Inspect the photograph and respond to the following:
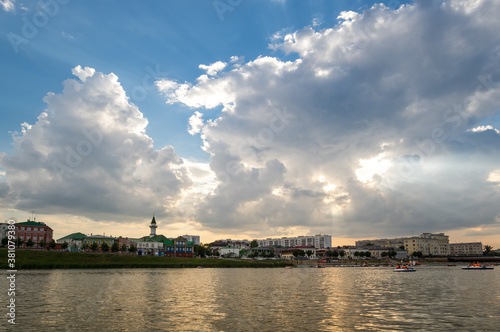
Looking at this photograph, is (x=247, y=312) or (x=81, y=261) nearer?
(x=247, y=312)

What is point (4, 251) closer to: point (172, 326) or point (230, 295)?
point (230, 295)

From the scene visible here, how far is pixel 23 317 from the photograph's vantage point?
Answer: 37.6 m

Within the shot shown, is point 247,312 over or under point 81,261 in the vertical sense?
over

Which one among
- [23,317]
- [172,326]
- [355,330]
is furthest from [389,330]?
[23,317]

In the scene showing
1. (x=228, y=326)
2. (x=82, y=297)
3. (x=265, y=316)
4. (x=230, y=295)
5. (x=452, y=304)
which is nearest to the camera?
(x=228, y=326)

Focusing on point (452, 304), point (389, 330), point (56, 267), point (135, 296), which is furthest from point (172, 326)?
point (56, 267)

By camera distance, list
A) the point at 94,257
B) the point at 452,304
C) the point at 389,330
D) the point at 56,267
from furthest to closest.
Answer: the point at 94,257 < the point at 56,267 < the point at 452,304 < the point at 389,330

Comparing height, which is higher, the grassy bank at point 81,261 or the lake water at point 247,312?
the lake water at point 247,312

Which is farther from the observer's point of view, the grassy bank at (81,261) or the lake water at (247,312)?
the grassy bank at (81,261)

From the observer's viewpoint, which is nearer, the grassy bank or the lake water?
the lake water

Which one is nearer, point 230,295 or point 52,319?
point 52,319

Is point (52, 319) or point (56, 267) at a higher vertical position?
point (52, 319)

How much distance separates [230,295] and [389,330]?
106 feet

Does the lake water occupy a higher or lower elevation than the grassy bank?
higher
